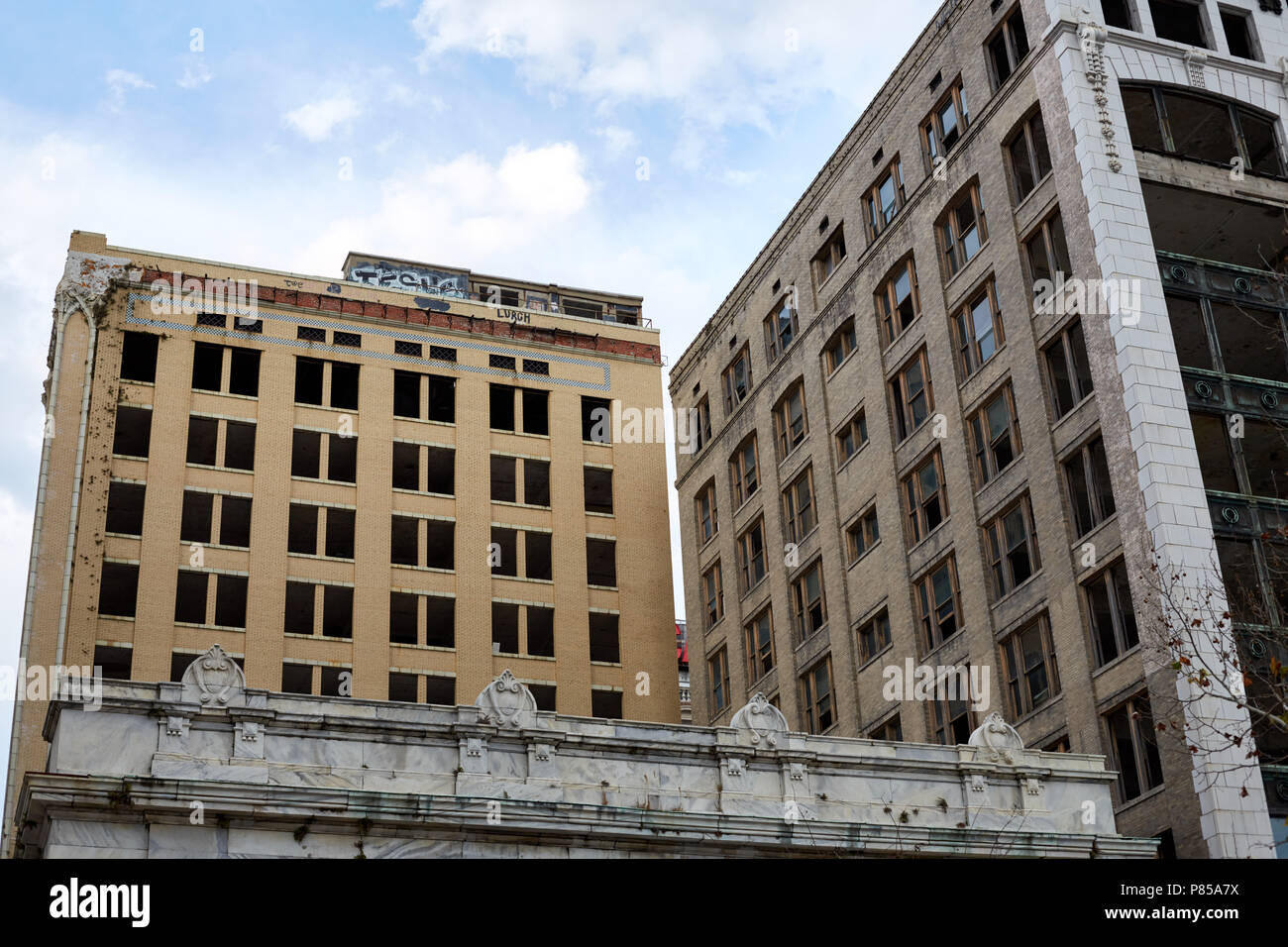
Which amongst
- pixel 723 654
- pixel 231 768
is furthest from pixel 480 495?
pixel 231 768

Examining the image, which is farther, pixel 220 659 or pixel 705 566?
pixel 705 566

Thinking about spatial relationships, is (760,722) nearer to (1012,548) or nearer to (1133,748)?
(1133,748)

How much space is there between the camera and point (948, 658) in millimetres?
43562

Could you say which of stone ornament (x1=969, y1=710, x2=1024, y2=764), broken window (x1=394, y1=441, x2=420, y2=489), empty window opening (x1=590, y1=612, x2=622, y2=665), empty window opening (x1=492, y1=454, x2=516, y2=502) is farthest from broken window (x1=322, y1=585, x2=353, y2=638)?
stone ornament (x1=969, y1=710, x2=1024, y2=764)

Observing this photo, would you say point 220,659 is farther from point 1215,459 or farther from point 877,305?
point 877,305

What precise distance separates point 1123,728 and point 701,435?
28.0 metres

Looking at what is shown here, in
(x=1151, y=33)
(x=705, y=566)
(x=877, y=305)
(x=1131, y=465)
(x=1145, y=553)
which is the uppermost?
(x=1151, y=33)

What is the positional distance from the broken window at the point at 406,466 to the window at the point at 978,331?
75.9 ft

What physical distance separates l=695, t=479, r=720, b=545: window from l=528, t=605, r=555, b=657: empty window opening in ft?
21.8

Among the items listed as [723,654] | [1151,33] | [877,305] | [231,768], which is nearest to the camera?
[231,768]

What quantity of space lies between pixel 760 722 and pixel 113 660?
29.2m

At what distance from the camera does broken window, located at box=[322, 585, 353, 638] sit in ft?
182

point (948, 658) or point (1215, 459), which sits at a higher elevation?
point (1215, 459)

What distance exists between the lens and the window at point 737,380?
2296 inches
